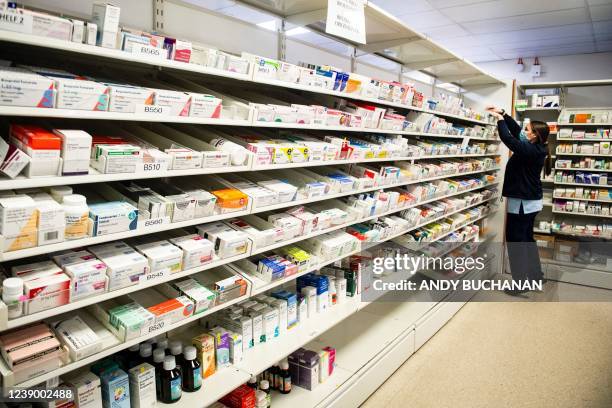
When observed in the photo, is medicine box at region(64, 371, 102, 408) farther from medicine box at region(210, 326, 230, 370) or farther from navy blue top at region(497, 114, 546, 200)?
navy blue top at region(497, 114, 546, 200)

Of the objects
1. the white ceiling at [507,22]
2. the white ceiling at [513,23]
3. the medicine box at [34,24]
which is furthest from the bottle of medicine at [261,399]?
the white ceiling at [513,23]

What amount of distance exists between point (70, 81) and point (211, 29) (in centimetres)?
108

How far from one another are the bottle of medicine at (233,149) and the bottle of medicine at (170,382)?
0.94m

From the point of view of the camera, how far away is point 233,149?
1.94 meters

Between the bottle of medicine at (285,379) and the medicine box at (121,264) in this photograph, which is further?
the bottle of medicine at (285,379)

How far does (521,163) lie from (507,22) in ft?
8.24

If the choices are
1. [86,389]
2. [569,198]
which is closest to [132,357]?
[86,389]

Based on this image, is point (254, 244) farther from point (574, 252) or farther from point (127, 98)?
point (574, 252)

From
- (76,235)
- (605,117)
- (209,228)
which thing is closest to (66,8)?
(76,235)

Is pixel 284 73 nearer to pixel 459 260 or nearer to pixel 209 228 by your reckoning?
pixel 209 228

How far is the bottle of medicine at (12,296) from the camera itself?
1265mm

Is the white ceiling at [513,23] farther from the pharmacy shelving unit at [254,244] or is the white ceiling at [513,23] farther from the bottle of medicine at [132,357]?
the bottle of medicine at [132,357]

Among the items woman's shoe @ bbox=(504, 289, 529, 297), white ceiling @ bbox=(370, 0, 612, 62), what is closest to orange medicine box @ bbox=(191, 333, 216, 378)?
woman's shoe @ bbox=(504, 289, 529, 297)

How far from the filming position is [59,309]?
138 centimetres
